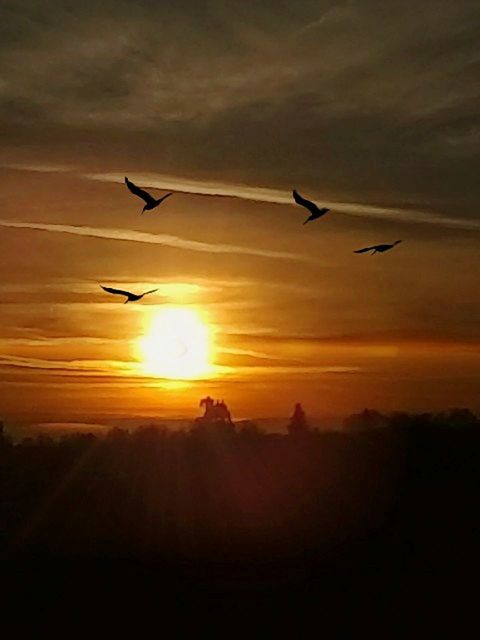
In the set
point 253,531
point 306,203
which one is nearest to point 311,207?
point 306,203

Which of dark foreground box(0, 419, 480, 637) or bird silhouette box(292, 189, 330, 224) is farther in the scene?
dark foreground box(0, 419, 480, 637)

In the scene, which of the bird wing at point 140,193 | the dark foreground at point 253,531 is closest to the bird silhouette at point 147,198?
the bird wing at point 140,193

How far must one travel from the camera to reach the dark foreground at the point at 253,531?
67375 millimetres

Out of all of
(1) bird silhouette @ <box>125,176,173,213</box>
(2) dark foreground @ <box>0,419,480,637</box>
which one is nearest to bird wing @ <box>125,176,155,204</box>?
(1) bird silhouette @ <box>125,176,173,213</box>

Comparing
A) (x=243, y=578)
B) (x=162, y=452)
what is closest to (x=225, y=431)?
(x=162, y=452)

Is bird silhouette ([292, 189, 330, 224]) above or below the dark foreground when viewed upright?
above

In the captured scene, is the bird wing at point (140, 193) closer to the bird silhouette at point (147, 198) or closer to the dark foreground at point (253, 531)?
the bird silhouette at point (147, 198)

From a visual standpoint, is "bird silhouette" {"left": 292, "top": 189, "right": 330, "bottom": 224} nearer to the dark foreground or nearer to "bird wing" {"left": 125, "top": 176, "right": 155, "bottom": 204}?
"bird wing" {"left": 125, "top": 176, "right": 155, "bottom": 204}

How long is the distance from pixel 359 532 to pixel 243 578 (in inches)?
428

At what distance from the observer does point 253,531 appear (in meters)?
82.2

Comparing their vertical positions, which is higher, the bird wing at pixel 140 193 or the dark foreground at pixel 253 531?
the bird wing at pixel 140 193

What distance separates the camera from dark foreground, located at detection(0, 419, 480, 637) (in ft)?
221

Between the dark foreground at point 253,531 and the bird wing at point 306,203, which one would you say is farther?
the dark foreground at point 253,531

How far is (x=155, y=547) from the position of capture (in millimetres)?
79625
